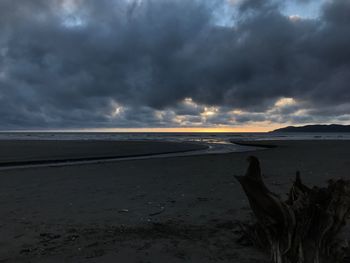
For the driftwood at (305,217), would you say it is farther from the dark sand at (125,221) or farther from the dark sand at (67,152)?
the dark sand at (67,152)

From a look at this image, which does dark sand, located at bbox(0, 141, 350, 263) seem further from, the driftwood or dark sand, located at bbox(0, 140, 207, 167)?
dark sand, located at bbox(0, 140, 207, 167)

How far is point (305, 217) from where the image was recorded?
4016 mm

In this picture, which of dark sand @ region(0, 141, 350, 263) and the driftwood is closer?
the driftwood

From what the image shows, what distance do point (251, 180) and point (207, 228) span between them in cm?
250

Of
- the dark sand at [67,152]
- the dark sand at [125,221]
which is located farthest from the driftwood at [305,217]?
the dark sand at [67,152]

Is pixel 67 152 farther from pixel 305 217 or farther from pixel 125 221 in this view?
pixel 305 217

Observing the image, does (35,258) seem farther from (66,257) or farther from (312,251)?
(312,251)

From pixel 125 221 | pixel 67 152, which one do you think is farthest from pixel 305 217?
pixel 67 152

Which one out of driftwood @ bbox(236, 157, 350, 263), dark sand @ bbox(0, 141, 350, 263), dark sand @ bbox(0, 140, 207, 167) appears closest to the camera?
driftwood @ bbox(236, 157, 350, 263)

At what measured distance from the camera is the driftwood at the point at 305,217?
3951 mm

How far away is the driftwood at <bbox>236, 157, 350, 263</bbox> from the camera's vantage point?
395 cm

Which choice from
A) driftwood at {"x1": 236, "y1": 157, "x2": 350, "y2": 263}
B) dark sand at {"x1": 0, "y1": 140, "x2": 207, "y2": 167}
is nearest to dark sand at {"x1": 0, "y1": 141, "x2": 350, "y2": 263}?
driftwood at {"x1": 236, "y1": 157, "x2": 350, "y2": 263}

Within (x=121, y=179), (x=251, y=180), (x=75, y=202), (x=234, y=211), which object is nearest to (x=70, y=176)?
(x=121, y=179)

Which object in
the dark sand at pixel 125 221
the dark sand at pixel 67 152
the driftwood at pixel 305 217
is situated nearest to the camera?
the driftwood at pixel 305 217
